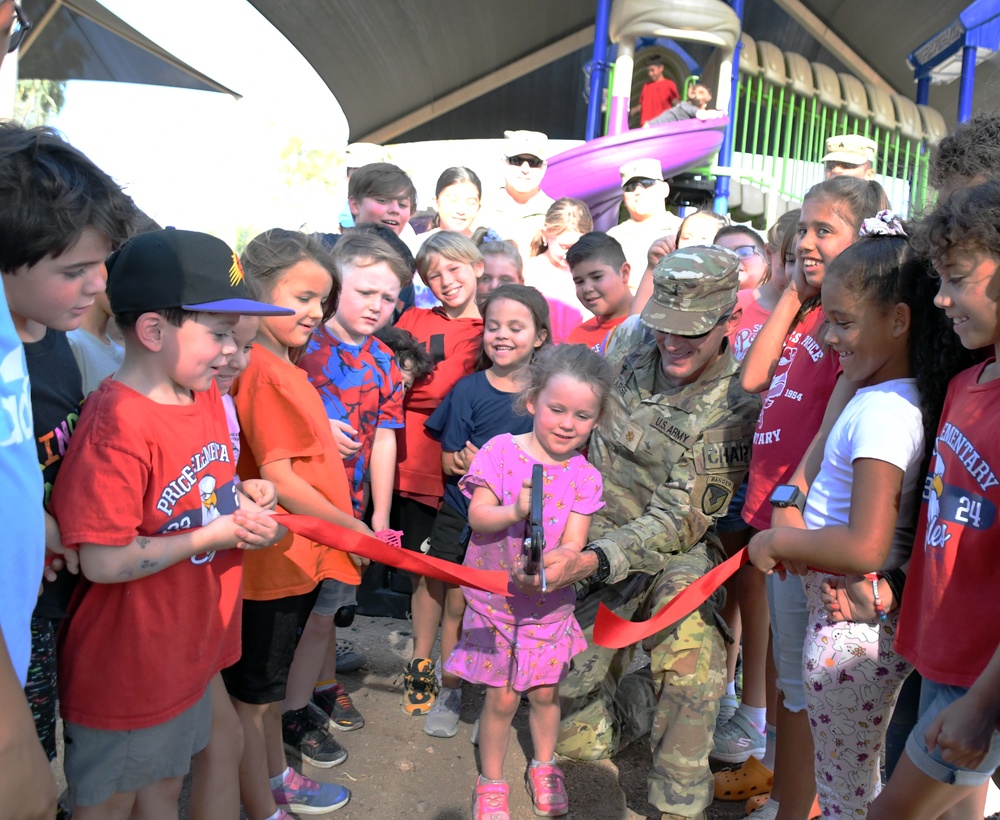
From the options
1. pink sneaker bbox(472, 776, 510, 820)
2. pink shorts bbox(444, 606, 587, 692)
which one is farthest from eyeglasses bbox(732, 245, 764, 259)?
pink sneaker bbox(472, 776, 510, 820)

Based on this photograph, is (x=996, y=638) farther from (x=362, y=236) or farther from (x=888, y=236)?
(x=362, y=236)

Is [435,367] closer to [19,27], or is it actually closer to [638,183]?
[19,27]

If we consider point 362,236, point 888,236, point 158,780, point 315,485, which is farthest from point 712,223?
point 158,780

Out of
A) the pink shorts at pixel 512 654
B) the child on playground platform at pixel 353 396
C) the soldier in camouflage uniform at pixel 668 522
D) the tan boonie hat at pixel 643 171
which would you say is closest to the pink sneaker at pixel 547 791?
the soldier in camouflage uniform at pixel 668 522

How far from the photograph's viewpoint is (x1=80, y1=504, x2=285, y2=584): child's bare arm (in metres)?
1.95

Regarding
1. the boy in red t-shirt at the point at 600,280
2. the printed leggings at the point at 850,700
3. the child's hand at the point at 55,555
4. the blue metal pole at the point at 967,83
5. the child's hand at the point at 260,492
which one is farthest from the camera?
the blue metal pole at the point at 967,83

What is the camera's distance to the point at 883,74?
18281mm

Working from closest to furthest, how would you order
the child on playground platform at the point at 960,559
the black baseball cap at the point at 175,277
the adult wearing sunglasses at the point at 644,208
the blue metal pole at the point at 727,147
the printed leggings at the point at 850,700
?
the child on playground platform at the point at 960,559
the black baseball cap at the point at 175,277
the printed leggings at the point at 850,700
the adult wearing sunglasses at the point at 644,208
the blue metal pole at the point at 727,147

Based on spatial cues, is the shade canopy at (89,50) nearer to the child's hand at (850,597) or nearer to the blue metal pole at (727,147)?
the blue metal pole at (727,147)

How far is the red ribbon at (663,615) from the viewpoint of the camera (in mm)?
2652

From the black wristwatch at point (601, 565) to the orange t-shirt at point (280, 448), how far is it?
0.86m

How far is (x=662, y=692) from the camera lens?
116 inches

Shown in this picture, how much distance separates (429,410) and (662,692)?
185 cm

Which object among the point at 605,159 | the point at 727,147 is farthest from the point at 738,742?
the point at 727,147
